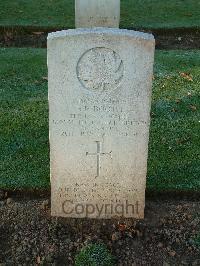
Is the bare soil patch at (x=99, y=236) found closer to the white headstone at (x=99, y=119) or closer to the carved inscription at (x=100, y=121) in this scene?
the white headstone at (x=99, y=119)

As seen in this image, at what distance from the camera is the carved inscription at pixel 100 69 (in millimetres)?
4078

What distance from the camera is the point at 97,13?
10055mm

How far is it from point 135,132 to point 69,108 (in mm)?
621

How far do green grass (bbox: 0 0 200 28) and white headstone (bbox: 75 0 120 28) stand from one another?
1.25 m

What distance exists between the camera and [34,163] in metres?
5.93

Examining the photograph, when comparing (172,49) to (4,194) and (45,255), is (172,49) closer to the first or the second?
(4,194)

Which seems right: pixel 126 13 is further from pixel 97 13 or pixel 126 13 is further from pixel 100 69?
pixel 100 69

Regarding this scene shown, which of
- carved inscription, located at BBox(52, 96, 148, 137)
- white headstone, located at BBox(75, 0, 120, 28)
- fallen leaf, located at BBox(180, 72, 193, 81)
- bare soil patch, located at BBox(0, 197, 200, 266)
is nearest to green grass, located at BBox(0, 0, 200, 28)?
A: white headstone, located at BBox(75, 0, 120, 28)

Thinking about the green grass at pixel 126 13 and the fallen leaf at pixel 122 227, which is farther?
the green grass at pixel 126 13

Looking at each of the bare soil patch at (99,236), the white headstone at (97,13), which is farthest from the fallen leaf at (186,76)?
the bare soil patch at (99,236)

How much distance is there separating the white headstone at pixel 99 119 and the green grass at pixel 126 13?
7254mm

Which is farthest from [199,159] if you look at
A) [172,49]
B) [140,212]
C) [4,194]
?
[172,49]

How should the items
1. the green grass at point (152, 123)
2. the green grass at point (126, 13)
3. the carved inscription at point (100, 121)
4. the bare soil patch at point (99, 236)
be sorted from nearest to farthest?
the carved inscription at point (100, 121) < the bare soil patch at point (99, 236) < the green grass at point (152, 123) < the green grass at point (126, 13)

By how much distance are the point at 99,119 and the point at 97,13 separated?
6.14 metres
